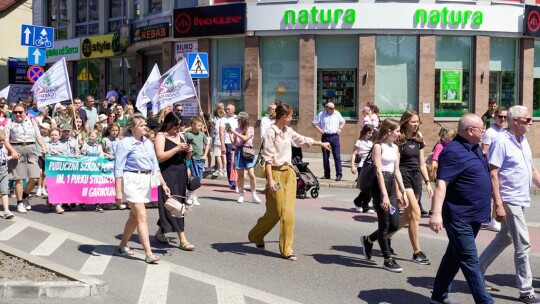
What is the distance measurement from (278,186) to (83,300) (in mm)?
2983

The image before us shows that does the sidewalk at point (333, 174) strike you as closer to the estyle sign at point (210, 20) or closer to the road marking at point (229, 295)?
the estyle sign at point (210, 20)

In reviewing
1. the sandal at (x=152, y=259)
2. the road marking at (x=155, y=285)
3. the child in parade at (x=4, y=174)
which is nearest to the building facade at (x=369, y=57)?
the child in parade at (x=4, y=174)

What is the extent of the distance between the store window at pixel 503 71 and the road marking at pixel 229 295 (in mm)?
18523

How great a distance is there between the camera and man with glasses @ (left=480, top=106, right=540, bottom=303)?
24.9ft

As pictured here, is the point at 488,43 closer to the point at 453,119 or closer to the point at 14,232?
the point at 453,119

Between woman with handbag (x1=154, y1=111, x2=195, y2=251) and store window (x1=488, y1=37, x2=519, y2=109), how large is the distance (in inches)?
659

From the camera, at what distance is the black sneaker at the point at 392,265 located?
8875mm

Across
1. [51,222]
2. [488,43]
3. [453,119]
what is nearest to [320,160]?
[453,119]

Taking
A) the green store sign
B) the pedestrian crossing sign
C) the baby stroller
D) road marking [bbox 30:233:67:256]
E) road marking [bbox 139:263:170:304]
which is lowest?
road marking [bbox 139:263:170:304]

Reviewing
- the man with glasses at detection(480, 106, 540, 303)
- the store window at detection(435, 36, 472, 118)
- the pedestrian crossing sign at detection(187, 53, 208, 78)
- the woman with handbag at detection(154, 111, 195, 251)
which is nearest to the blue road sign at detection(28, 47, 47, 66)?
the pedestrian crossing sign at detection(187, 53, 208, 78)

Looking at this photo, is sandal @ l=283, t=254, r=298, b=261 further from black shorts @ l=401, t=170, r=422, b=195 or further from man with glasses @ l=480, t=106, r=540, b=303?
man with glasses @ l=480, t=106, r=540, b=303

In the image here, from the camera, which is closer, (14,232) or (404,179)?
(404,179)

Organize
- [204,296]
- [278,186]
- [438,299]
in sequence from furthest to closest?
1. [278,186]
2. [204,296]
3. [438,299]

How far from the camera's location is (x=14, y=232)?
11461 mm
